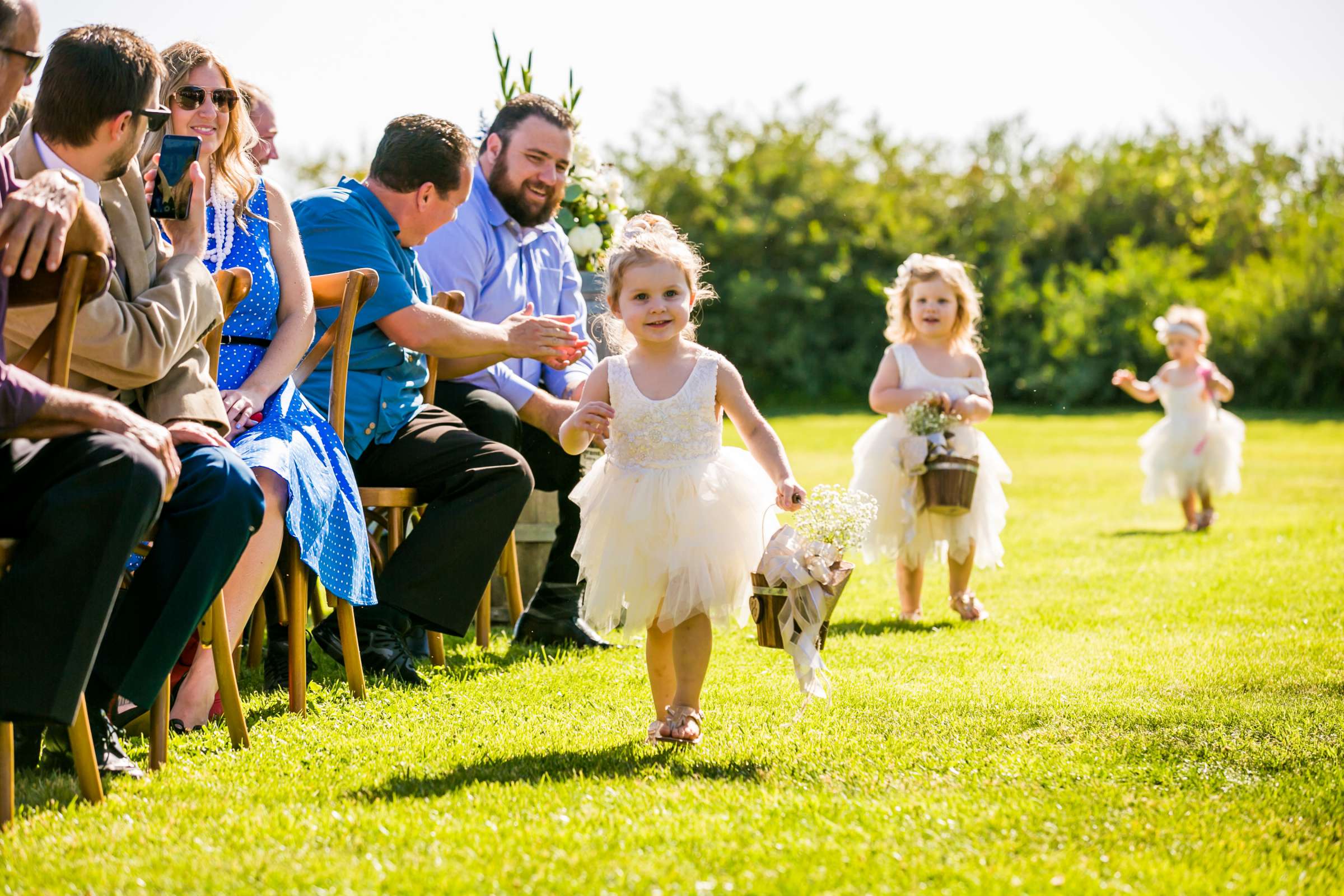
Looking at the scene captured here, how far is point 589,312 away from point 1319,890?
452 centimetres

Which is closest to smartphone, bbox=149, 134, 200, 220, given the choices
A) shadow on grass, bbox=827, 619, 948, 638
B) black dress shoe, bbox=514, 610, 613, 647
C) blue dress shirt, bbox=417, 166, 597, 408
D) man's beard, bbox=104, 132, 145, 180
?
man's beard, bbox=104, 132, 145, 180

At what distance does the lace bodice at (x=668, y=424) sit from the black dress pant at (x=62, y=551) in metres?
1.41

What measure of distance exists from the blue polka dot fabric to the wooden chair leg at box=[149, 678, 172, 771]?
669mm

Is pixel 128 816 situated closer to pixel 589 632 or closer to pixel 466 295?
pixel 589 632

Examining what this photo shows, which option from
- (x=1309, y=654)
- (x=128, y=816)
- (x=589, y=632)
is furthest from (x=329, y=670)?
(x=1309, y=654)

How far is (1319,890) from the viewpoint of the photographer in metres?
2.48

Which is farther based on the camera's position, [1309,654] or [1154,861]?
[1309,654]

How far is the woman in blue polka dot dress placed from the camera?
3795 millimetres

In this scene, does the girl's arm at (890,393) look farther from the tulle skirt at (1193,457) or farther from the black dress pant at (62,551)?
the tulle skirt at (1193,457)

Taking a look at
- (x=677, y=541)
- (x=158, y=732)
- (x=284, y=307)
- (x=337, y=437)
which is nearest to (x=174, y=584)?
(x=158, y=732)

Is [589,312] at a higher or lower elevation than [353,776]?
higher

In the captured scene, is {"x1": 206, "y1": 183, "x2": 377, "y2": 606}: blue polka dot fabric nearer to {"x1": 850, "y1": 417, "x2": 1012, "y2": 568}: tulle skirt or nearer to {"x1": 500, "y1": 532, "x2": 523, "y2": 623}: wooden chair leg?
{"x1": 500, "y1": 532, "x2": 523, "y2": 623}: wooden chair leg

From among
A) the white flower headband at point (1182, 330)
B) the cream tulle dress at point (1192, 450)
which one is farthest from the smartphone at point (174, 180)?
the white flower headband at point (1182, 330)

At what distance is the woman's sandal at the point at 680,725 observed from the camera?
3602 mm
